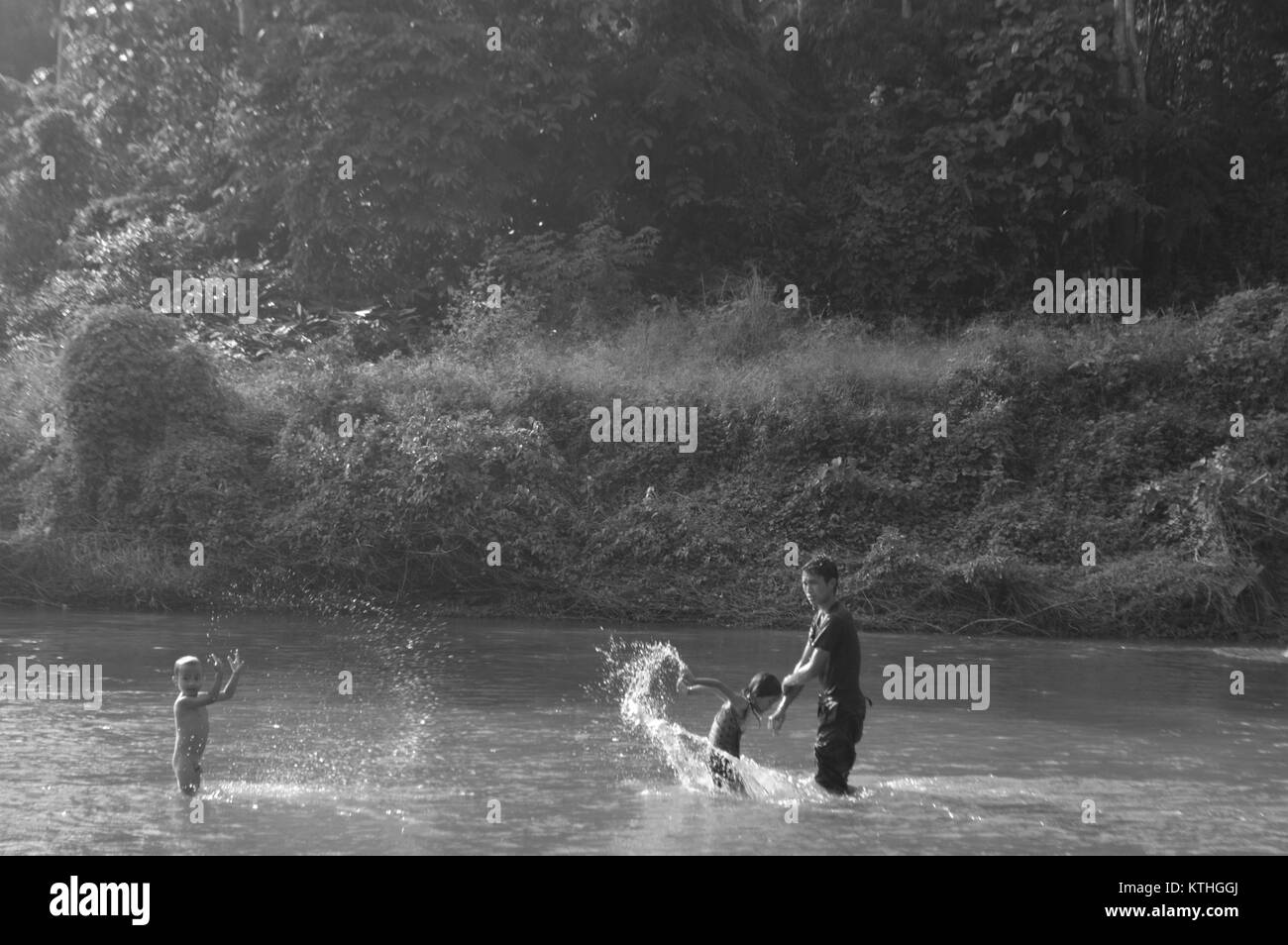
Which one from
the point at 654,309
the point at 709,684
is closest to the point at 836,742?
the point at 709,684

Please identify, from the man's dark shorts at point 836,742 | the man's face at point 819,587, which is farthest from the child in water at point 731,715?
the man's face at point 819,587

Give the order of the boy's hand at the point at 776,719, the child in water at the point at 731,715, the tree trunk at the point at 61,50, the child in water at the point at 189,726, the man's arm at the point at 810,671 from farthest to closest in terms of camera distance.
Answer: the tree trunk at the point at 61,50
the child in water at the point at 731,715
the child in water at the point at 189,726
the man's arm at the point at 810,671
the boy's hand at the point at 776,719

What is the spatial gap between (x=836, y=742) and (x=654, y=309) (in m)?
17.9

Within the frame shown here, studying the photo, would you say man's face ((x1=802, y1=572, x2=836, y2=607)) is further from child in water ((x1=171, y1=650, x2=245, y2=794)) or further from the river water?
child in water ((x1=171, y1=650, x2=245, y2=794))

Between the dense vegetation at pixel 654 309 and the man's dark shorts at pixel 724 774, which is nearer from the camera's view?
the man's dark shorts at pixel 724 774

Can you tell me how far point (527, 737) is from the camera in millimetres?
11523

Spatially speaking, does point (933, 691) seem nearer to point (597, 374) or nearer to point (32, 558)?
point (597, 374)

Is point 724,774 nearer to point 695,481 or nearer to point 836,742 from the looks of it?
point 836,742

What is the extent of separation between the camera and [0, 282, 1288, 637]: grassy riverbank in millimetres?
19312

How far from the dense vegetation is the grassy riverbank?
68 mm

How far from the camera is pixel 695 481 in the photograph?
22156mm

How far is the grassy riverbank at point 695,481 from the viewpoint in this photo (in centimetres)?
1931

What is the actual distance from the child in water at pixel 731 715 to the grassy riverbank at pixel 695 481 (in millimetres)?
9514

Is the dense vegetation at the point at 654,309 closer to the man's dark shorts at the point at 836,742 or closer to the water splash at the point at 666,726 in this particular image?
the water splash at the point at 666,726
